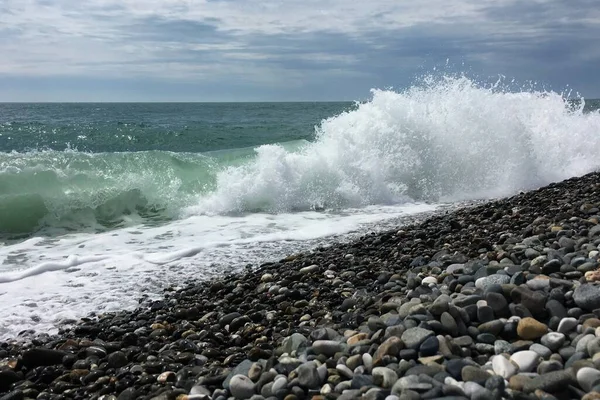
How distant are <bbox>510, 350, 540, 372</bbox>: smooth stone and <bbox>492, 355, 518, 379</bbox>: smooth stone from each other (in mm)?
31

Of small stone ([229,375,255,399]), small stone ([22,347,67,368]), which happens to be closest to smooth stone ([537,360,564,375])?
small stone ([229,375,255,399])

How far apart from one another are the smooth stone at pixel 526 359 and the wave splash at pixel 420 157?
6.64 metres

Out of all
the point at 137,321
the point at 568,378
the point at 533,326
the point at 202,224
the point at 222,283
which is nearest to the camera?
the point at 568,378

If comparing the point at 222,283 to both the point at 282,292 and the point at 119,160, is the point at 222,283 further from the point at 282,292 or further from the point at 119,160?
the point at 119,160

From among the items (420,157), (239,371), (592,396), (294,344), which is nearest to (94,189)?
(420,157)

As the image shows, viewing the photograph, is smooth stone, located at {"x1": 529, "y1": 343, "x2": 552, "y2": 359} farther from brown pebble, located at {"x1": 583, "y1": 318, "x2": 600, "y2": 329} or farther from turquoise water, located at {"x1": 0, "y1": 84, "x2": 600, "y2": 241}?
turquoise water, located at {"x1": 0, "y1": 84, "x2": 600, "y2": 241}

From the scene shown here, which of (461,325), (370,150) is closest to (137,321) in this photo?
(461,325)

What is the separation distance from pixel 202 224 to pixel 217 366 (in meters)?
5.01

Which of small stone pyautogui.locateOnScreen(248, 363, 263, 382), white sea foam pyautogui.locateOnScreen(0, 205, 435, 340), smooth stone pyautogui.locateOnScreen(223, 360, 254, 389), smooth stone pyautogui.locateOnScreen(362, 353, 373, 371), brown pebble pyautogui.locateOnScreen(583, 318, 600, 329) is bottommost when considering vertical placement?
white sea foam pyautogui.locateOnScreen(0, 205, 435, 340)

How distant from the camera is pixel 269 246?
643 centimetres

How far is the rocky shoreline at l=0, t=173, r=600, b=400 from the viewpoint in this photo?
2309mm

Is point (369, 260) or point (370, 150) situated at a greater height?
point (370, 150)

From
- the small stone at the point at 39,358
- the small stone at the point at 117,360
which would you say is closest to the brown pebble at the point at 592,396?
the small stone at the point at 117,360

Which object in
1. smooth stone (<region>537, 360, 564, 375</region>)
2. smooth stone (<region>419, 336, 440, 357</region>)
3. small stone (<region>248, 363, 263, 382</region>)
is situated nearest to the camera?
smooth stone (<region>537, 360, 564, 375</region>)
